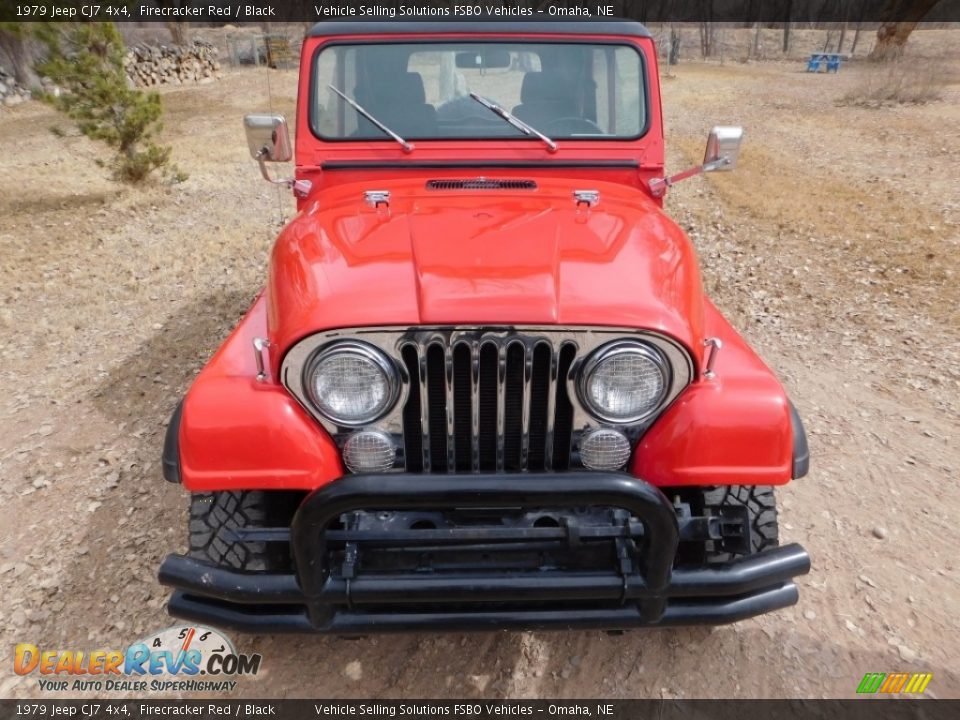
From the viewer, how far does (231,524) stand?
206 cm

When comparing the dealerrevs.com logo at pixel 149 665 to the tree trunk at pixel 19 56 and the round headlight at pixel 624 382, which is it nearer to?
the round headlight at pixel 624 382

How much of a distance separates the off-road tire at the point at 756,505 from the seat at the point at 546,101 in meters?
1.73

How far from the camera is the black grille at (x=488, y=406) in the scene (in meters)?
1.79

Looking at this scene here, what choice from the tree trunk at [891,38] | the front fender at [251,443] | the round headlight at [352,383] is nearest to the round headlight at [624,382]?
the round headlight at [352,383]

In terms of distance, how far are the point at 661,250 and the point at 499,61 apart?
1.33m

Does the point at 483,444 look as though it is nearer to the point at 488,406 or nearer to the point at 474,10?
the point at 488,406

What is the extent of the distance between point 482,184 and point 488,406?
1088 mm

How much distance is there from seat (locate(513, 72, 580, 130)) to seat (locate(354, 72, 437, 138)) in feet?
1.30

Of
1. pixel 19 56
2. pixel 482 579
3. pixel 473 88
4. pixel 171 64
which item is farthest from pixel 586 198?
pixel 171 64

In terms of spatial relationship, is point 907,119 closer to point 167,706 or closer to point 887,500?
point 887,500

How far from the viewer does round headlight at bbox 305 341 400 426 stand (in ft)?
5.83

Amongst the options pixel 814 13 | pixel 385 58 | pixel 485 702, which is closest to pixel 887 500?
pixel 485 702

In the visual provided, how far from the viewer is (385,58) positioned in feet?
9.48

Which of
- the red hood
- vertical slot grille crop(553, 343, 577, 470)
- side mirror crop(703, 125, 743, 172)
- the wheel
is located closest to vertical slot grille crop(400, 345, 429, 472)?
the red hood
